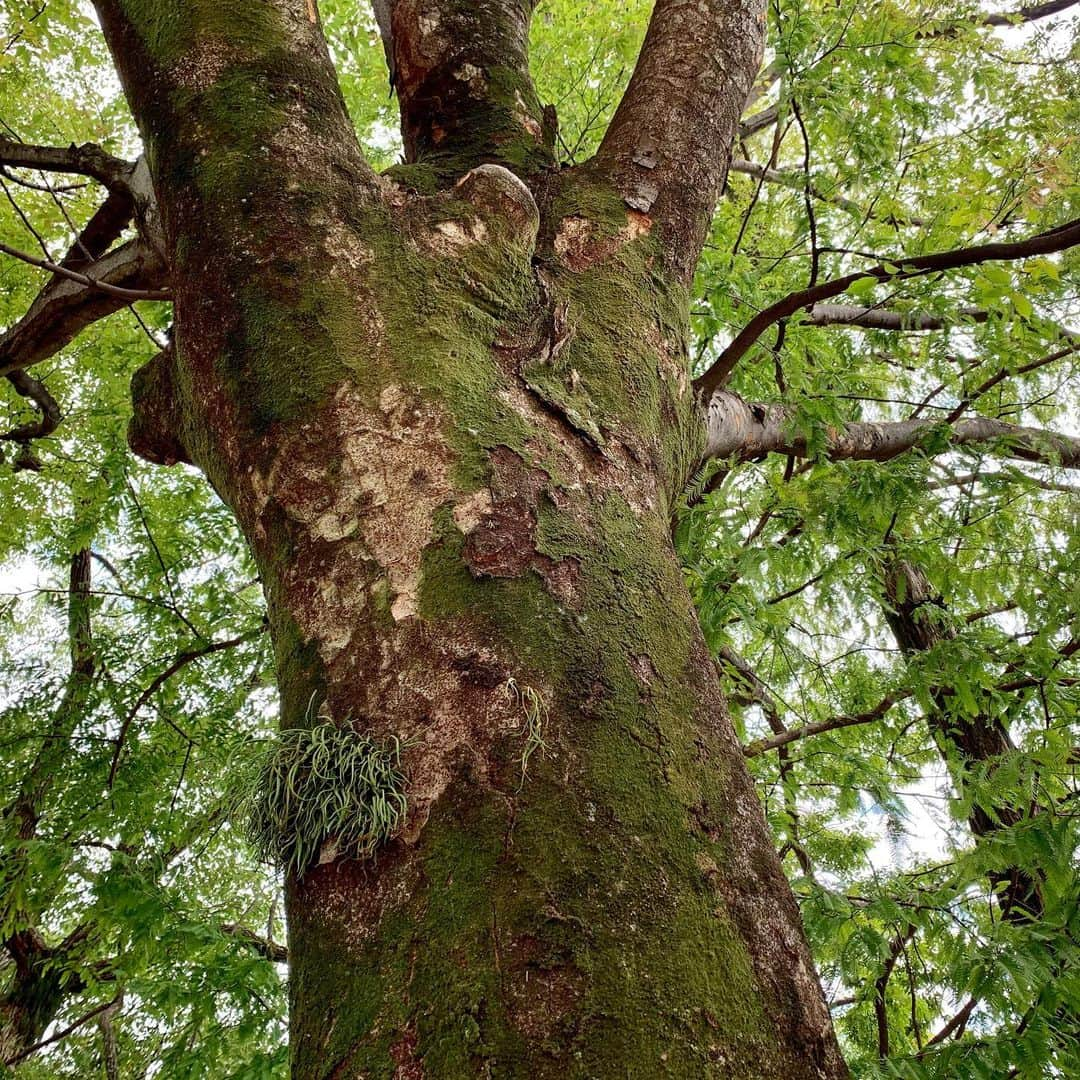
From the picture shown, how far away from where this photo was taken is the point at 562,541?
1.48m

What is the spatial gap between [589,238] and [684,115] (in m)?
0.65

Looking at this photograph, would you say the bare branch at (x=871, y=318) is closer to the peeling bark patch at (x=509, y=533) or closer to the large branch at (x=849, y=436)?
the large branch at (x=849, y=436)

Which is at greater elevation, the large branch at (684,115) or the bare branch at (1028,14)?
the bare branch at (1028,14)

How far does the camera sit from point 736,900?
1165 mm

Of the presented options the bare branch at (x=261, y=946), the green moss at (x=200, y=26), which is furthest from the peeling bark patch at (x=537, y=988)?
the bare branch at (x=261, y=946)

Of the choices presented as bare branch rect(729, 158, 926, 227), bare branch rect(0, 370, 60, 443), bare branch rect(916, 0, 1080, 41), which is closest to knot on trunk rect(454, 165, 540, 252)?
bare branch rect(729, 158, 926, 227)

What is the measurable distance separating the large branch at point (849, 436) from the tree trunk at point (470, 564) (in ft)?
2.65

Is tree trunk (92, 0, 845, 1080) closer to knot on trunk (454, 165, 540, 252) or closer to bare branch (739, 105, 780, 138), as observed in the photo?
knot on trunk (454, 165, 540, 252)

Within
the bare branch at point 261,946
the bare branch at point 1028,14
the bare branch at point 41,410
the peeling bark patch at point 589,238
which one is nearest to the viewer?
the peeling bark patch at point 589,238

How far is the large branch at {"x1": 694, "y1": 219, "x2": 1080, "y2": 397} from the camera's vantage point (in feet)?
6.41

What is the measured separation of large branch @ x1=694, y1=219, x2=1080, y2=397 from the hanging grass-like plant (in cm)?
153

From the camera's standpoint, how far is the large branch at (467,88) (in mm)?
2496

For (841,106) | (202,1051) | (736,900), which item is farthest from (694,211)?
(202,1051)

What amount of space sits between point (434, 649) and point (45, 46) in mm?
6501
